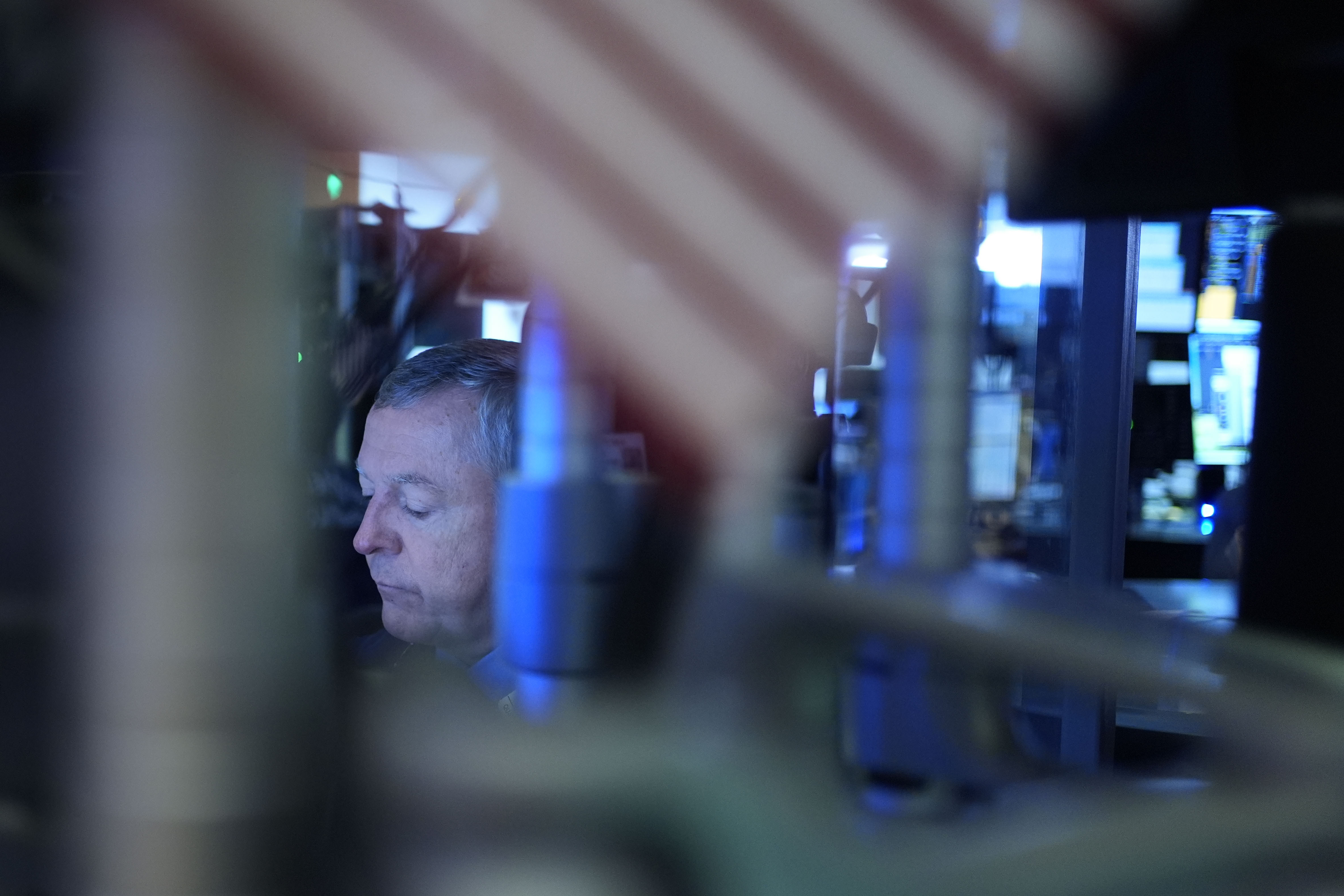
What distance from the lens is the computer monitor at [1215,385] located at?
10.3ft

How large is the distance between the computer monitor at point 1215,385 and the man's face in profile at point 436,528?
2358 millimetres

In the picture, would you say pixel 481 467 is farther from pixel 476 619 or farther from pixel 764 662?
pixel 764 662

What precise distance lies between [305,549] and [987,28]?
0.59m

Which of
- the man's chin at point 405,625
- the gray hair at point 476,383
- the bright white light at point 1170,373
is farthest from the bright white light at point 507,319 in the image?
the bright white light at point 1170,373

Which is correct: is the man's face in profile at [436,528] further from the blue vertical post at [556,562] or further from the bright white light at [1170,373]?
the bright white light at [1170,373]

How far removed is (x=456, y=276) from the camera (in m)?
2.75

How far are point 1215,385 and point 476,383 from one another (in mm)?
2411

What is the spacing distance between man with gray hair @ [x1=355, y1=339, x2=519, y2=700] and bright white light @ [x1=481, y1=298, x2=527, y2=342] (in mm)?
93

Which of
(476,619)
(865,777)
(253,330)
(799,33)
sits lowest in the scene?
(476,619)

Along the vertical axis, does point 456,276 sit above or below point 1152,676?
above

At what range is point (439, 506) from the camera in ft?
4.46

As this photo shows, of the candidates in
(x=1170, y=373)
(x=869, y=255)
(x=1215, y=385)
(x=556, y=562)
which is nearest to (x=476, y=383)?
(x=869, y=255)

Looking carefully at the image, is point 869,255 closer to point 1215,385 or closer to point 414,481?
point 414,481

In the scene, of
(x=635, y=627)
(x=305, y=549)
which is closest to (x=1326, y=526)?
(x=635, y=627)
